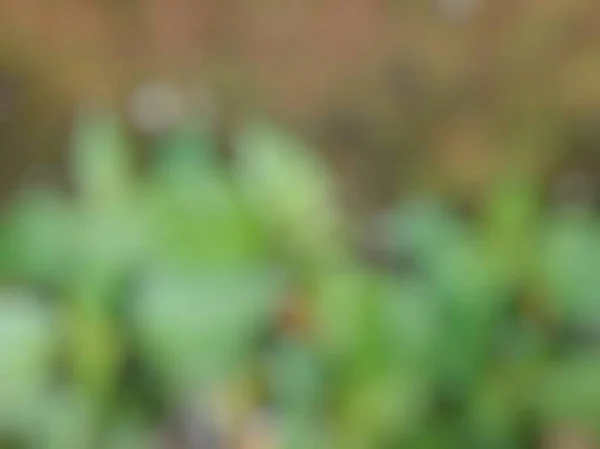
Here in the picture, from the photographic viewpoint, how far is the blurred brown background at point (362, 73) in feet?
2.50

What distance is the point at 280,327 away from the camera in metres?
0.55

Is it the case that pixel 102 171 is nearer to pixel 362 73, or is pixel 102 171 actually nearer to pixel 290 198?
pixel 290 198

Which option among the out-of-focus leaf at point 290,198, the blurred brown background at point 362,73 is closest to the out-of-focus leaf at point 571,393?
the out-of-focus leaf at point 290,198

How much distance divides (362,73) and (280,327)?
28 centimetres

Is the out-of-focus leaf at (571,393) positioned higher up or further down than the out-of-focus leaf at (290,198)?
further down

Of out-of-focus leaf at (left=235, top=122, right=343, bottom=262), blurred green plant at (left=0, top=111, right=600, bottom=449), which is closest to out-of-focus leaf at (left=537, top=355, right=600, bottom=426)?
blurred green plant at (left=0, top=111, right=600, bottom=449)

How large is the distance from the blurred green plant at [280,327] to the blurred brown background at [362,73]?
176 millimetres

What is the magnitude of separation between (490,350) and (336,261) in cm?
10

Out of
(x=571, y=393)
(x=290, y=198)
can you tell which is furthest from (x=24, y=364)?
(x=571, y=393)

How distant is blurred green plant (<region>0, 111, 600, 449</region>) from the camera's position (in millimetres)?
534

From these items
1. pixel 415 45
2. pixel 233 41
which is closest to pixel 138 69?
pixel 233 41

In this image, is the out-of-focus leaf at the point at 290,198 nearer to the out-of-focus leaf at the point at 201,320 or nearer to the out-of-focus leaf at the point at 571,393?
the out-of-focus leaf at the point at 201,320

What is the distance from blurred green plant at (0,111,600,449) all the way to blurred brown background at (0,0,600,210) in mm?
176

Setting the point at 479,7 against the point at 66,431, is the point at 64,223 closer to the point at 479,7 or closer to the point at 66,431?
the point at 66,431
